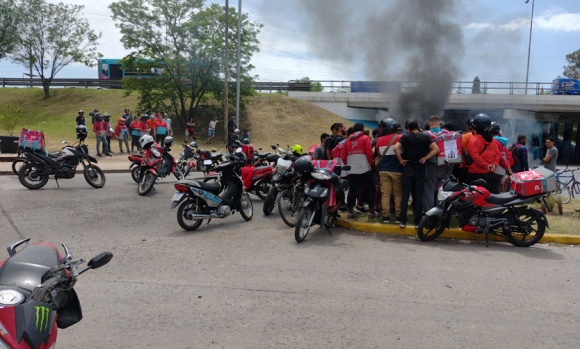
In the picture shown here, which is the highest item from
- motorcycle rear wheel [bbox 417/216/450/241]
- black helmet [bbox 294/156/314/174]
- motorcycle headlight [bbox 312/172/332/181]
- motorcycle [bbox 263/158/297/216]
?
black helmet [bbox 294/156/314/174]

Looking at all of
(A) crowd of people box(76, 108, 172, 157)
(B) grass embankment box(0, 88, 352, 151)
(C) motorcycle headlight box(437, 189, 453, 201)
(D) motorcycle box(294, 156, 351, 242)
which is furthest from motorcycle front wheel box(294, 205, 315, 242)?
(B) grass embankment box(0, 88, 352, 151)

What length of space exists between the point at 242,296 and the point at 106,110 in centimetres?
2861

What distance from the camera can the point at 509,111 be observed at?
26828 millimetres

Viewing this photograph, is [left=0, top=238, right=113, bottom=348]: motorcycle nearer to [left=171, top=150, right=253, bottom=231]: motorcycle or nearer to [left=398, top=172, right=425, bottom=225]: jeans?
[left=171, top=150, right=253, bottom=231]: motorcycle

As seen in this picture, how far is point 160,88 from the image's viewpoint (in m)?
25.6

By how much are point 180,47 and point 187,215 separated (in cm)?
1961

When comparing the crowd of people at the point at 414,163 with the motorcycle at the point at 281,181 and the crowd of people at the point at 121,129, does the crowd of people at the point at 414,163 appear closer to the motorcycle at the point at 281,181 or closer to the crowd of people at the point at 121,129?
the motorcycle at the point at 281,181

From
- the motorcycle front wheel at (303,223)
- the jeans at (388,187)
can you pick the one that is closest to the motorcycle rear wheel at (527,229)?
the jeans at (388,187)

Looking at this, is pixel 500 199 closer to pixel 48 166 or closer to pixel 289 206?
pixel 289 206

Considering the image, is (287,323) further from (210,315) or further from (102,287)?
(102,287)

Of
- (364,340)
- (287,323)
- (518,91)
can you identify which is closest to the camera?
(364,340)

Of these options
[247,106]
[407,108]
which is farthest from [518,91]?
[247,106]

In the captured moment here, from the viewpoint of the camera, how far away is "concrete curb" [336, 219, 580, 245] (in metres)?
6.86

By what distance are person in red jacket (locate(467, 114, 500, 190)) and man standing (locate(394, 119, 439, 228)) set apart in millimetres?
725
